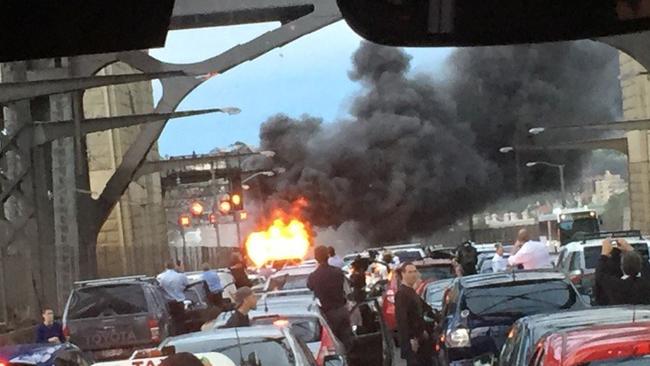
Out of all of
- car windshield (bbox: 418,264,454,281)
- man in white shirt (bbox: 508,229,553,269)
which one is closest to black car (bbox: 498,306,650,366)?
man in white shirt (bbox: 508,229,553,269)

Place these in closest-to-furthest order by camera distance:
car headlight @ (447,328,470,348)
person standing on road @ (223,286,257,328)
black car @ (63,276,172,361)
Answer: person standing on road @ (223,286,257,328)
car headlight @ (447,328,470,348)
black car @ (63,276,172,361)

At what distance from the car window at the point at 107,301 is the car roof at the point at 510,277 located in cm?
685

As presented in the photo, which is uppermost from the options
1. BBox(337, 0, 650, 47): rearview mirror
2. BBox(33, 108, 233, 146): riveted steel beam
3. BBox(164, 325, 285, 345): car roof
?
BBox(33, 108, 233, 146): riveted steel beam

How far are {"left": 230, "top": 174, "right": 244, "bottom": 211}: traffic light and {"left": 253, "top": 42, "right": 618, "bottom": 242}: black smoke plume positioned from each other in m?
9.59

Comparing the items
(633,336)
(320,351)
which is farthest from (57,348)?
(633,336)

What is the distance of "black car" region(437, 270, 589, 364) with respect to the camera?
1433 centimetres

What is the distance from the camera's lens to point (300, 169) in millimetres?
58906

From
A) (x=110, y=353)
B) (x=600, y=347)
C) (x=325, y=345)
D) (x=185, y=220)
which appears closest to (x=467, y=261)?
(x=110, y=353)

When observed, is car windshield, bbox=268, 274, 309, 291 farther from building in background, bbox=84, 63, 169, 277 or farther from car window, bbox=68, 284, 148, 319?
building in background, bbox=84, 63, 169, 277

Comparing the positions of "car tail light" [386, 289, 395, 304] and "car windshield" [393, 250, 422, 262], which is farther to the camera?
"car windshield" [393, 250, 422, 262]

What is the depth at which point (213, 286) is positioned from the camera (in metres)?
26.4

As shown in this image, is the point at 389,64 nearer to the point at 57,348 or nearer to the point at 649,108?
the point at 649,108

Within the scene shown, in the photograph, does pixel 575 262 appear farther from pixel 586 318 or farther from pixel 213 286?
pixel 586 318

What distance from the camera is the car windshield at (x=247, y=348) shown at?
10453 millimetres
